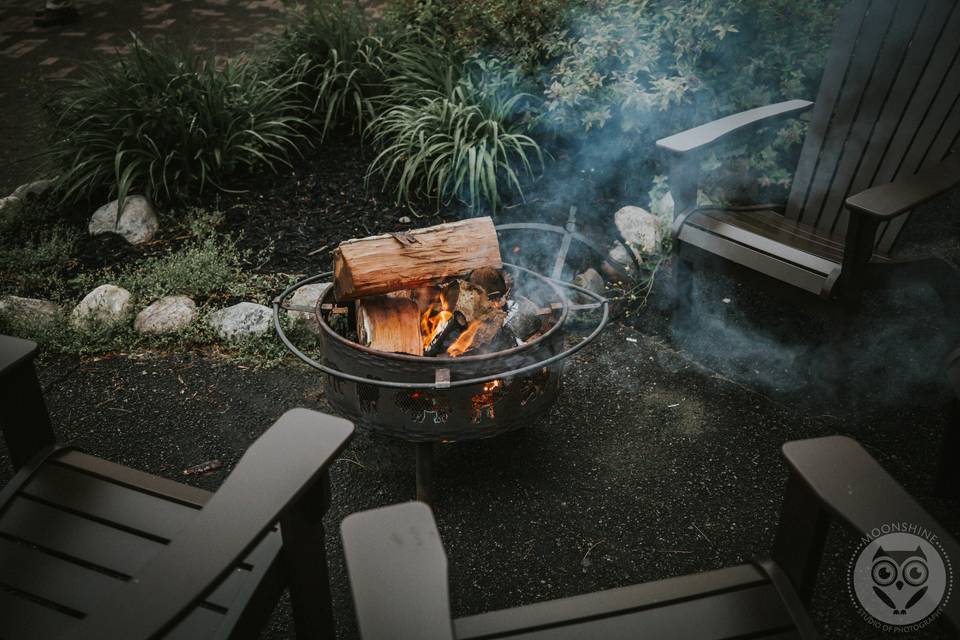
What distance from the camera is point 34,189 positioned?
4.00 metres

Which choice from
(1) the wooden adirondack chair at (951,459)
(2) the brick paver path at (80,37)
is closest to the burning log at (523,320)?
(1) the wooden adirondack chair at (951,459)

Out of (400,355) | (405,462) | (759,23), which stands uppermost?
(759,23)

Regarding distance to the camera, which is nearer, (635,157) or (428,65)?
(635,157)

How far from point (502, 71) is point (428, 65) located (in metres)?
0.49

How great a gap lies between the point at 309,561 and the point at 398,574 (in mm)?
375

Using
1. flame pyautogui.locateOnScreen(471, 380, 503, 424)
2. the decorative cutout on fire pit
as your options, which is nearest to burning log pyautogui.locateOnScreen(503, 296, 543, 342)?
flame pyautogui.locateOnScreen(471, 380, 503, 424)

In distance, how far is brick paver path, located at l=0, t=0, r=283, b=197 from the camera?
5.17 meters

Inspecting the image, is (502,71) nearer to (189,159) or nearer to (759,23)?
(759,23)

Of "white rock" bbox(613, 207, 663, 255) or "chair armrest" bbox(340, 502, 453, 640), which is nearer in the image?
"chair armrest" bbox(340, 502, 453, 640)

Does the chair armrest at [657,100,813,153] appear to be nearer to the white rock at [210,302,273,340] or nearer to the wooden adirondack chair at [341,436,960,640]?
the wooden adirondack chair at [341,436,960,640]

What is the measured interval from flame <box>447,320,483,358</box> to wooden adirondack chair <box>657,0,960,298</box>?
38.7 inches

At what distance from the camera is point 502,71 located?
3.87 m

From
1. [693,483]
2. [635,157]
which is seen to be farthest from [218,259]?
[693,483]

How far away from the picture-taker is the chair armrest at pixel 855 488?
1172 mm
